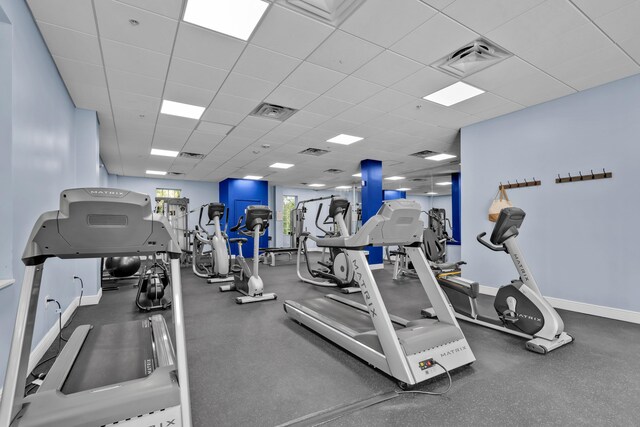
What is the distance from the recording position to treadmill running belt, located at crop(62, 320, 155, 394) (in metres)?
1.83

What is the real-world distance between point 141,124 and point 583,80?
261 inches

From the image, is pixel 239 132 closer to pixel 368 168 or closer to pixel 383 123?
pixel 383 123

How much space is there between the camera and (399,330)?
240cm

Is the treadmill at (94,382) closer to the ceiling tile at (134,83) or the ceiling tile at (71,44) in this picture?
the ceiling tile at (71,44)

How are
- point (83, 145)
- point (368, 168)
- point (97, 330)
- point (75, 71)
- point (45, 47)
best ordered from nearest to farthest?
point (97, 330)
point (45, 47)
point (75, 71)
point (83, 145)
point (368, 168)

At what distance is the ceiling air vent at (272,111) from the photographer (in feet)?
15.1

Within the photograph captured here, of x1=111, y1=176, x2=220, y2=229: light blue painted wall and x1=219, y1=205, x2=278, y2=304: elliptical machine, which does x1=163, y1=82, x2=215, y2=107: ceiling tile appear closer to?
x1=219, y1=205, x2=278, y2=304: elliptical machine

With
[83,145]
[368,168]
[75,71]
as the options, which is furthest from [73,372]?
[368,168]

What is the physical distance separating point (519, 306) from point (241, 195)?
9.70 metres

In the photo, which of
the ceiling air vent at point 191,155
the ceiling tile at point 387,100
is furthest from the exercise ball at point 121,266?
the ceiling tile at point 387,100

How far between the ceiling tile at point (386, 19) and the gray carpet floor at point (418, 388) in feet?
9.59

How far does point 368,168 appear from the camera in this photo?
26.5ft

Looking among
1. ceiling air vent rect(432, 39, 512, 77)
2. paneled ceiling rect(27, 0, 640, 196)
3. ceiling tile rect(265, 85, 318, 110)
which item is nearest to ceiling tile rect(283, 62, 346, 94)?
paneled ceiling rect(27, 0, 640, 196)

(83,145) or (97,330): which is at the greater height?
(83,145)
